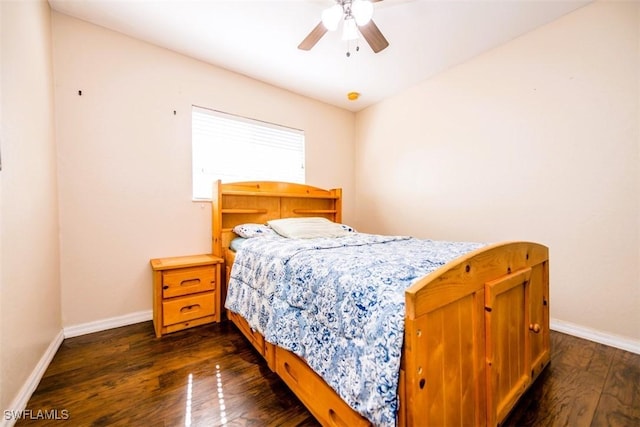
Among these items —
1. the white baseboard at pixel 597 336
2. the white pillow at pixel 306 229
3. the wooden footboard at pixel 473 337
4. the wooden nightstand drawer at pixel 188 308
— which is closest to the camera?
the wooden footboard at pixel 473 337

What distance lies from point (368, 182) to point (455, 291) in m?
2.96

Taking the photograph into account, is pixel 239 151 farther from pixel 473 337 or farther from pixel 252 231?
pixel 473 337

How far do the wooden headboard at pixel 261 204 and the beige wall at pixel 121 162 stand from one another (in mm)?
195

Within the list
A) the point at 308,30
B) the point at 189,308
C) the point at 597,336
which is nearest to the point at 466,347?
the point at 597,336

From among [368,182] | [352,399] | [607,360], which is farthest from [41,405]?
[368,182]

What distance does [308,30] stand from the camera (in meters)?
2.16

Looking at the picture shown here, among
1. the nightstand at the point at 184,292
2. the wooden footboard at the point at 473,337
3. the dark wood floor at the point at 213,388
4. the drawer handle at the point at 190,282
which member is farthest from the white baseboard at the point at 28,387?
the wooden footboard at the point at 473,337

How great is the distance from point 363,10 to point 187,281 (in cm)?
238

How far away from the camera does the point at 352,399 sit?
876 mm

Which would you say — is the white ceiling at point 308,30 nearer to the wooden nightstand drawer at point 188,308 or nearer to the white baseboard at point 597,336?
the wooden nightstand drawer at point 188,308

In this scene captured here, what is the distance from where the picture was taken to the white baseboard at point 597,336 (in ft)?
5.69

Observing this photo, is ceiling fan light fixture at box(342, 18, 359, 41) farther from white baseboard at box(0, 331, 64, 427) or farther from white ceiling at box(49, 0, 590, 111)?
white baseboard at box(0, 331, 64, 427)

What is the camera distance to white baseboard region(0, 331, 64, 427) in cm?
111

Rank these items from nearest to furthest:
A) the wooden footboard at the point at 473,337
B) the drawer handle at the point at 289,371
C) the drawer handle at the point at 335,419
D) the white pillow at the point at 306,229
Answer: the wooden footboard at the point at 473,337 → the drawer handle at the point at 335,419 → the drawer handle at the point at 289,371 → the white pillow at the point at 306,229
